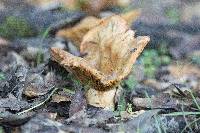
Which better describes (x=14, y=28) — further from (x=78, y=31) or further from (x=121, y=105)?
(x=121, y=105)

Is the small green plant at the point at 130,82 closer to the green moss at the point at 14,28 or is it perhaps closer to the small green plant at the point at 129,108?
the small green plant at the point at 129,108

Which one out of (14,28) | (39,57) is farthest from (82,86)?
(14,28)

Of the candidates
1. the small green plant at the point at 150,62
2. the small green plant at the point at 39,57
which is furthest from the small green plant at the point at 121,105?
the small green plant at the point at 39,57

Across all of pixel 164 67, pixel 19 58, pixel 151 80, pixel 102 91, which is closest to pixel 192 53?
pixel 164 67

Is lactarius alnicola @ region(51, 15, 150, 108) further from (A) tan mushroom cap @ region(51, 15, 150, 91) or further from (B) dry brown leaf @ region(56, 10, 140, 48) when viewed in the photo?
(B) dry brown leaf @ region(56, 10, 140, 48)

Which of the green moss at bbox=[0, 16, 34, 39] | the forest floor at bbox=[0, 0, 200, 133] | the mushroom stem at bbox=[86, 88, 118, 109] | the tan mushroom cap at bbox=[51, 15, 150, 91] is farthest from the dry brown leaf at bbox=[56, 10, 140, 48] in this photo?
the mushroom stem at bbox=[86, 88, 118, 109]

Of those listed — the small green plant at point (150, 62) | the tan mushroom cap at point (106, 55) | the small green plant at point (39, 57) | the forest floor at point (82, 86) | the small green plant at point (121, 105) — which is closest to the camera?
the forest floor at point (82, 86)

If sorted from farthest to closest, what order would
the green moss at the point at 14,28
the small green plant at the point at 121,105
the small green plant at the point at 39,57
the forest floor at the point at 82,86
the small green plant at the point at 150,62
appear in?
1. the green moss at the point at 14,28
2. the small green plant at the point at 150,62
3. the small green plant at the point at 39,57
4. the small green plant at the point at 121,105
5. the forest floor at the point at 82,86
